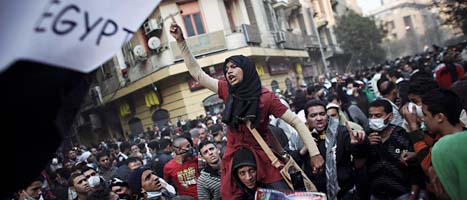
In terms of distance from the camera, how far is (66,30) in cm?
75

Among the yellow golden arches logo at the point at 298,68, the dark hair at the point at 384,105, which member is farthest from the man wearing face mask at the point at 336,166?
the yellow golden arches logo at the point at 298,68

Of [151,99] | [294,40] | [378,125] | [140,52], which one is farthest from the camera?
[294,40]

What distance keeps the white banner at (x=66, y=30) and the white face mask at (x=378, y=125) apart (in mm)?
2624

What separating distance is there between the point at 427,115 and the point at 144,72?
14.7m

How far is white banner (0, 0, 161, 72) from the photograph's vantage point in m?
0.70

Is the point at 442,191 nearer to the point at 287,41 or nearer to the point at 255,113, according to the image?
the point at 255,113

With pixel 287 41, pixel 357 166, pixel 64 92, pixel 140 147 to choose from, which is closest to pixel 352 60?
pixel 287 41

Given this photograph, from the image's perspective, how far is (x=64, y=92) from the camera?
787mm

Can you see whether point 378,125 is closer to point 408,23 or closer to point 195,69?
point 195,69

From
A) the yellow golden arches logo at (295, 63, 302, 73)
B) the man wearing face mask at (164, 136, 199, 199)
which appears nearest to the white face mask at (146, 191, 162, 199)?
the man wearing face mask at (164, 136, 199, 199)

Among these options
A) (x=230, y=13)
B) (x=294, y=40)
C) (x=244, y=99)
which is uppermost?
(x=230, y=13)

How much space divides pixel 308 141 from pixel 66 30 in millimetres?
2078

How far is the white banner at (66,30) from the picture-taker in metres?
0.70

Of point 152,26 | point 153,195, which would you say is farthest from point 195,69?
point 152,26
